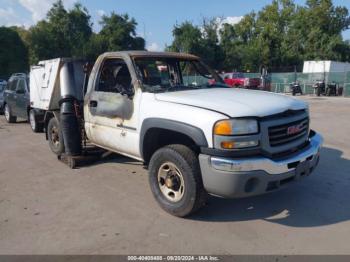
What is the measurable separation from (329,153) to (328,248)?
13.6 ft

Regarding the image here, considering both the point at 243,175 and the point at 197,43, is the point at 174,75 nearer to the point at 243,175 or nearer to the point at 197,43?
the point at 243,175

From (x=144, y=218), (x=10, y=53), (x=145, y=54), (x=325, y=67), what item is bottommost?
(x=144, y=218)

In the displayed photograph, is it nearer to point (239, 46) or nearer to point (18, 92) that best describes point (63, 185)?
point (18, 92)

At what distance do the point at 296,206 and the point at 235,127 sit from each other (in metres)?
1.56

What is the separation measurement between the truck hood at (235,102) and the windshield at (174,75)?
39 cm

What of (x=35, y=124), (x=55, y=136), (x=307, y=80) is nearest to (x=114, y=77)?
(x=55, y=136)

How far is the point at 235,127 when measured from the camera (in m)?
3.87

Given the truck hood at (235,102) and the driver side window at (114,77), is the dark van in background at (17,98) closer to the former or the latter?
the driver side window at (114,77)

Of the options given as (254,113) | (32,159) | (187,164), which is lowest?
(32,159)

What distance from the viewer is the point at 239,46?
63.8 m

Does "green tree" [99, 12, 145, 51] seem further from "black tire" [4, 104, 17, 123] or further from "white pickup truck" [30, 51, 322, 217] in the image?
"white pickup truck" [30, 51, 322, 217]

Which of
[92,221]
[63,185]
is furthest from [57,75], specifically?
[92,221]

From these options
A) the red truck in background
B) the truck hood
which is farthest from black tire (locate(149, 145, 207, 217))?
the red truck in background

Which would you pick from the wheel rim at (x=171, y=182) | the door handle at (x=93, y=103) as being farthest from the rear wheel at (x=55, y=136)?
the wheel rim at (x=171, y=182)
